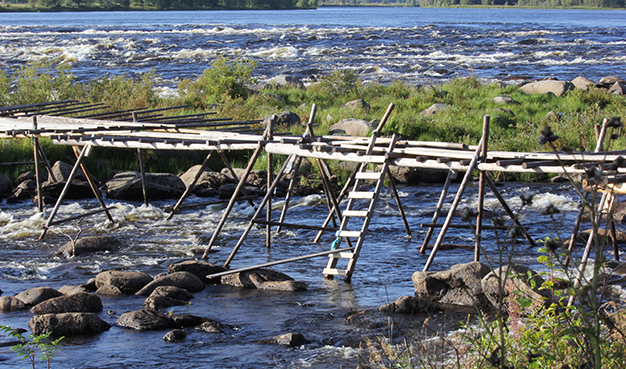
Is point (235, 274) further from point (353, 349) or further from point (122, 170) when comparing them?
point (122, 170)

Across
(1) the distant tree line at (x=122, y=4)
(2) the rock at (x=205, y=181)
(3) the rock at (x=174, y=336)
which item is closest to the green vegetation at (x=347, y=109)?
(2) the rock at (x=205, y=181)

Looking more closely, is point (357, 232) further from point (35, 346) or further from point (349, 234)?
point (35, 346)

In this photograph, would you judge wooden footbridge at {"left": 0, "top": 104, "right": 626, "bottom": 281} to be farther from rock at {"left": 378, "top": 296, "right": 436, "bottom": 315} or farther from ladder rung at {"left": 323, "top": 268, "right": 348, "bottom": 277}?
rock at {"left": 378, "top": 296, "right": 436, "bottom": 315}

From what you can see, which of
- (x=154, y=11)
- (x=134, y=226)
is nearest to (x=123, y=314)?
(x=134, y=226)

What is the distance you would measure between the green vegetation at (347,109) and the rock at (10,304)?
8.73 meters

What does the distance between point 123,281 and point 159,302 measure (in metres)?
0.99

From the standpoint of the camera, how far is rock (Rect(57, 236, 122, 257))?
36.0 feet

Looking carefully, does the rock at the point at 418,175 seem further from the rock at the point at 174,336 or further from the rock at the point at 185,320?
the rock at the point at 174,336

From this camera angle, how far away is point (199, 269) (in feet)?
31.5

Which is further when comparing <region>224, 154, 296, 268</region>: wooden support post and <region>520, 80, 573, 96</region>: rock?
<region>520, 80, 573, 96</region>: rock

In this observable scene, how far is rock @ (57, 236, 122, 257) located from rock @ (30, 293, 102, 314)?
115 inches

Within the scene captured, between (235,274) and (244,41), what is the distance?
5061cm

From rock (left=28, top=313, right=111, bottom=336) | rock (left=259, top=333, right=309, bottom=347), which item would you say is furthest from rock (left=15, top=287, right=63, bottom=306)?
rock (left=259, top=333, right=309, bottom=347)

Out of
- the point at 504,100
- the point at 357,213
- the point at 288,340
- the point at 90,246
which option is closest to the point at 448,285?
the point at 357,213
